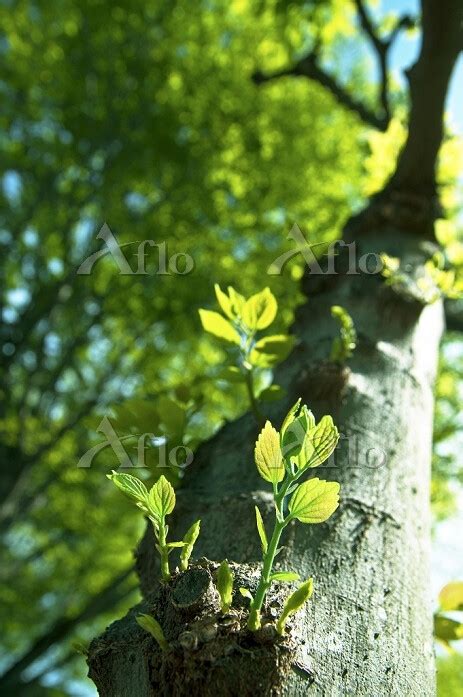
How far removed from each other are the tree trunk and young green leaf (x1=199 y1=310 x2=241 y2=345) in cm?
20

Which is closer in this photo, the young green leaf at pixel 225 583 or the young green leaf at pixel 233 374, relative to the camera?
the young green leaf at pixel 225 583

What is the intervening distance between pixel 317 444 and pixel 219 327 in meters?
0.41

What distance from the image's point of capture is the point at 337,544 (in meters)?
0.93

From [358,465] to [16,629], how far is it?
33.0ft

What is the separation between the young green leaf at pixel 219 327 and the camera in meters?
1.08

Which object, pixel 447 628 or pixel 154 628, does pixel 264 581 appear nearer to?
pixel 154 628

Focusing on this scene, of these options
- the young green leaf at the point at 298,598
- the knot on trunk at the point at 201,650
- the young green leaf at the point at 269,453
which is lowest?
the knot on trunk at the point at 201,650

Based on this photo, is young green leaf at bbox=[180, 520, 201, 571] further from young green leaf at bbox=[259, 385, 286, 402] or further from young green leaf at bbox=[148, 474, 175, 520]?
young green leaf at bbox=[259, 385, 286, 402]

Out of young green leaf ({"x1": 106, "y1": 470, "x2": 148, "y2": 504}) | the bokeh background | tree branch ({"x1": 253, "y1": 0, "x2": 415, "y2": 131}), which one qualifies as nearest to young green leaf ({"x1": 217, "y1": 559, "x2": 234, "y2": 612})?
young green leaf ({"x1": 106, "y1": 470, "x2": 148, "y2": 504})

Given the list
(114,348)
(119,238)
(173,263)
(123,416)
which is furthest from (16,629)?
(123,416)

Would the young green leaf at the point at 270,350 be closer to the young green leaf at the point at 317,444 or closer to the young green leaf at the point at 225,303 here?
the young green leaf at the point at 225,303

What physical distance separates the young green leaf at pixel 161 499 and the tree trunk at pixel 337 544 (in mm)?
80

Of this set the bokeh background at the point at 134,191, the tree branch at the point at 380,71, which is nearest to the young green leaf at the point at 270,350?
the tree branch at the point at 380,71

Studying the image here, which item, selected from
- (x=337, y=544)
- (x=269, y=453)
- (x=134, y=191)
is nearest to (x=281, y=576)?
(x=269, y=453)
